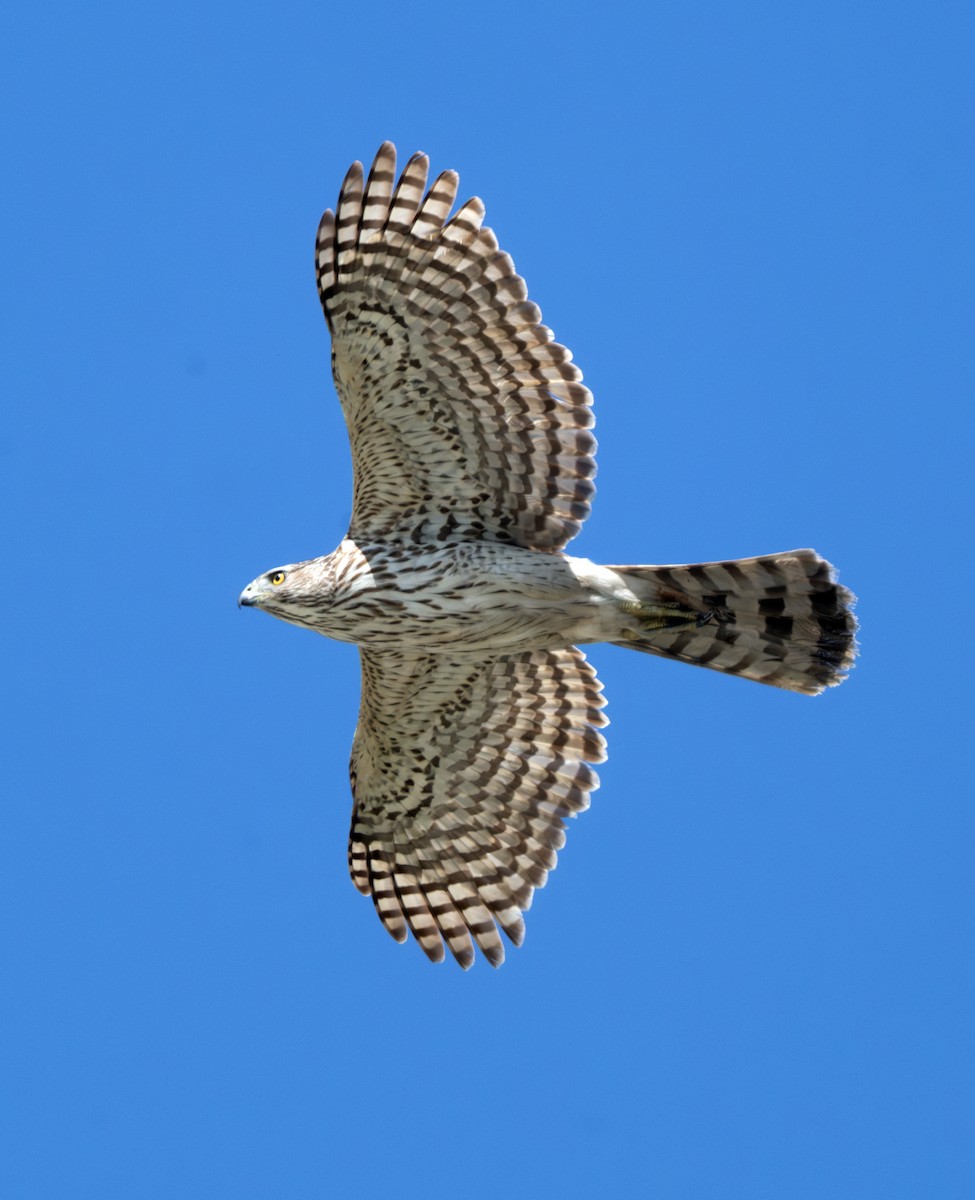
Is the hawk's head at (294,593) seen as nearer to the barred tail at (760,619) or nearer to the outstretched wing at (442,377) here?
the outstretched wing at (442,377)

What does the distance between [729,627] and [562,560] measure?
994 mm

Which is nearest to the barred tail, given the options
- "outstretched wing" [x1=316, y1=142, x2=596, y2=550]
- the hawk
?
the hawk

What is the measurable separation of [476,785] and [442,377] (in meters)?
2.90

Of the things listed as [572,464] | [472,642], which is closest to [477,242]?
[572,464]

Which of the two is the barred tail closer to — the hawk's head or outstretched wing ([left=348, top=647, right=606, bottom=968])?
outstretched wing ([left=348, top=647, right=606, bottom=968])

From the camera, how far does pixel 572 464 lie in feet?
37.8

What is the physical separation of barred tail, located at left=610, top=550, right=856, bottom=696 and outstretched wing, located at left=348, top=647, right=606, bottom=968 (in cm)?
121

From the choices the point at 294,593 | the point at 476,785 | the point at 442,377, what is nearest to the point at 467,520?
the point at 442,377

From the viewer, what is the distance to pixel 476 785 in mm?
13055

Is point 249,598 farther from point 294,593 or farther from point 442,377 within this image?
point 442,377

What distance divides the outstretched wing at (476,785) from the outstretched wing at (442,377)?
1.32 m

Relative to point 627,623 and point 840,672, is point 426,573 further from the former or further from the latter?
point 840,672

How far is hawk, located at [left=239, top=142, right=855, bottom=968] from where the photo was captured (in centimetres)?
1106

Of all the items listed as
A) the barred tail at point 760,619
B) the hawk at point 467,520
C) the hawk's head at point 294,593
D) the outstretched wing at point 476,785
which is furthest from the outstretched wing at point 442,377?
the outstretched wing at point 476,785
